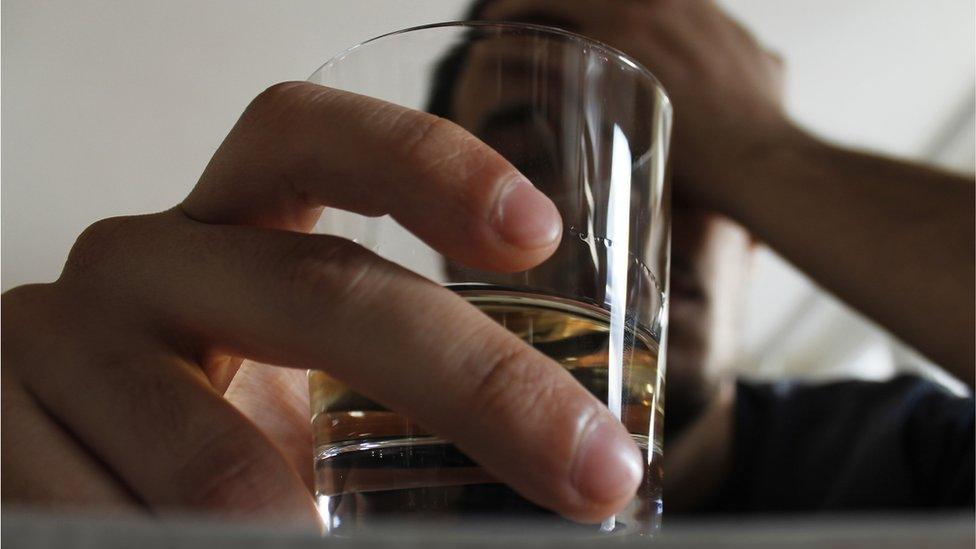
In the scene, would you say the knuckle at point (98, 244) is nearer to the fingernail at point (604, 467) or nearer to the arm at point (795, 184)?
the fingernail at point (604, 467)

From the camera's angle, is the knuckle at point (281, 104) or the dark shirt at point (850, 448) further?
the dark shirt at point (850, 448)

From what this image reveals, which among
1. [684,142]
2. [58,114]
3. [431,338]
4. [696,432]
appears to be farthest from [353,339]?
[696,432]

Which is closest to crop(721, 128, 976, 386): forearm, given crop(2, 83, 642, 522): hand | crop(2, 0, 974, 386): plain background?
crop(2, 0, 974, 386): plain background

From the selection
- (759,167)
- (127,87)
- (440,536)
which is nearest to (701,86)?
(759,167)

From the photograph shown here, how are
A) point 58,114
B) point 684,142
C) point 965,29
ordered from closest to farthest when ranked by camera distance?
1. point 58,114
2. point 684,142
3. point 965,29

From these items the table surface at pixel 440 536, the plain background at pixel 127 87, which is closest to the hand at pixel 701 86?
the plain background at pixel 127 87

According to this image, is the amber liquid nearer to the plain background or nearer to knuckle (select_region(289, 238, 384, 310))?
knuckle (select_region(289, 238, 384, 310))

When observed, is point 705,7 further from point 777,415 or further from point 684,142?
point 777,415
